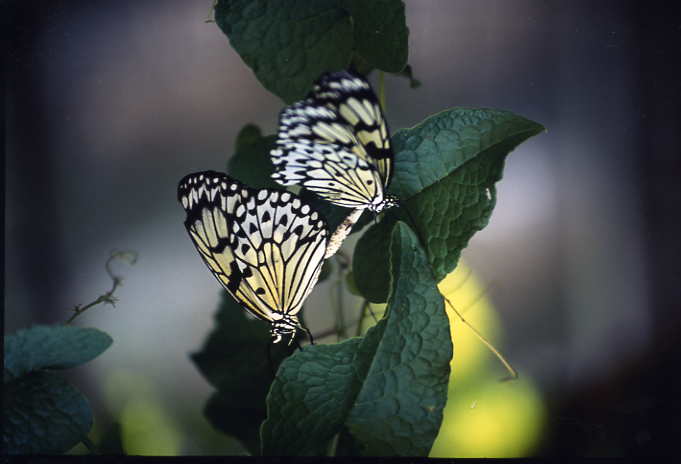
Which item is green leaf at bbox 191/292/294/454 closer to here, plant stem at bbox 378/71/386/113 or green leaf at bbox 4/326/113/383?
green leaf at bbox 4/326/113/383

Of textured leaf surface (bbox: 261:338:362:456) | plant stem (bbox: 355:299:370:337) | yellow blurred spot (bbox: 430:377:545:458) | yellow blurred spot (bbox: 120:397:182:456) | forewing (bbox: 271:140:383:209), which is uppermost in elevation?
forewing (bbox: 271:140:383:209)

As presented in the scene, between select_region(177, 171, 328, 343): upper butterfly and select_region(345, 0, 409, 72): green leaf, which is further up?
select_region(345, 0, 409, 72): green leaf

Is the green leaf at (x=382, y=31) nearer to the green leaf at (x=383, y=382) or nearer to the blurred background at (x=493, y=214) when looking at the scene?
the blurred background at (x=493, y=214)

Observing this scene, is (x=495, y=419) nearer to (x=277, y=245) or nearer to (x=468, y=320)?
(x=468, y=320)

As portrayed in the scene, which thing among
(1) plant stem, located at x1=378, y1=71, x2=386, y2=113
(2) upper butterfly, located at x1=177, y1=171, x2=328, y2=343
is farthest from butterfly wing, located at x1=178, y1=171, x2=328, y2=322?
(1) plant stem, located at x1=378, y1=71, x2=386, y2=113

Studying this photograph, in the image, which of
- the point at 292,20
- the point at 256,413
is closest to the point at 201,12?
the point at 292,20

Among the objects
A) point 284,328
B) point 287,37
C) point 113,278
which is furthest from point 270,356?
point 287,37
